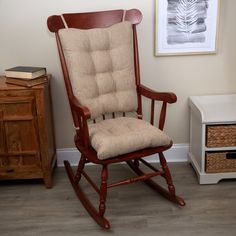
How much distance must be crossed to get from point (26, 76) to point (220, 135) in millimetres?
1342

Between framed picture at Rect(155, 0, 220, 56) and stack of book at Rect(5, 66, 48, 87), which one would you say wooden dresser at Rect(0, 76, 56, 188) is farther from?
framed picture at Rect(155, 0, 220, 56)

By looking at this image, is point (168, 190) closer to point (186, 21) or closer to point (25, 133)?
point (25, 133)

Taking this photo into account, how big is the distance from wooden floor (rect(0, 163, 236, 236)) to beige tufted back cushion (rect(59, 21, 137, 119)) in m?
0.59

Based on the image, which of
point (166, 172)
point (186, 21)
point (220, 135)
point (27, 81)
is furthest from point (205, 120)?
point (27, 81)

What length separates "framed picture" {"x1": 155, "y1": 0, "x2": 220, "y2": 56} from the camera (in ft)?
8.75

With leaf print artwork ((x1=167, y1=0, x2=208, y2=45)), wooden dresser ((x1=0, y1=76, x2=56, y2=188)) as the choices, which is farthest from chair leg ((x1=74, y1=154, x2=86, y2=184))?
leaf print artwork ((x1=167, y1=0, x2=208, y2=45))

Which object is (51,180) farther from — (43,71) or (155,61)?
(155,61)

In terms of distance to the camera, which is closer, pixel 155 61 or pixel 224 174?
pixel 224 174

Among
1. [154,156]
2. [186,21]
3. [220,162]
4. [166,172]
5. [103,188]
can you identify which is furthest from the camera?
[154,156]

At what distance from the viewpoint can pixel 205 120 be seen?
245 centimetres

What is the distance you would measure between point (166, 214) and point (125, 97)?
810mm

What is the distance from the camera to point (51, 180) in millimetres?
2609

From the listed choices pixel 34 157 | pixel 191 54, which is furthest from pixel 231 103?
pixel 34 157

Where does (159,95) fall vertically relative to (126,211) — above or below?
above
